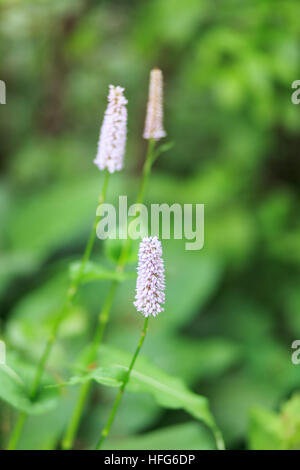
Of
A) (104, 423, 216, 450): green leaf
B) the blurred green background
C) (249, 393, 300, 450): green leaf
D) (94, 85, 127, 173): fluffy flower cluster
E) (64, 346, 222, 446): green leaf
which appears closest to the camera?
(94, 85, 127, 173): fluffy flower cluster

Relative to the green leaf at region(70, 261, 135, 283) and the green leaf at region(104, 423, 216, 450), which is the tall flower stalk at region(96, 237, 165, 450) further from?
the green leaf at region(104, 423, 216, 450)

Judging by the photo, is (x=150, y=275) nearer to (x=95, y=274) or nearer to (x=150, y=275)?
(x=150, y=275)

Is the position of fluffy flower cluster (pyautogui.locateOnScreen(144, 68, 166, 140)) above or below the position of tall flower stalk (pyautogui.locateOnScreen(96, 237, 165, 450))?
above

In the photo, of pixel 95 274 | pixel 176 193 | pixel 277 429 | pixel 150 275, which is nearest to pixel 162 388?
pixel 95 274

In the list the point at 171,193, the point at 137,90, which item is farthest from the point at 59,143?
the point at 171,193

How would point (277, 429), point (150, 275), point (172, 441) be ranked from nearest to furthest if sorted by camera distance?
point (150, 275) < point (277, 429) < point (172, 441)

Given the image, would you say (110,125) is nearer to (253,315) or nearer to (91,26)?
(253,315)

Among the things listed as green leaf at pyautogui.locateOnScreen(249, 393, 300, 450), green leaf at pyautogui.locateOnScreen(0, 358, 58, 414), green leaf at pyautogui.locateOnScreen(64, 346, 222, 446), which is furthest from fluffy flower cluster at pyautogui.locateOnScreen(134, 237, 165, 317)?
green leaf at pyautogui.locateOnScreen(249, 393, 300, 450)
